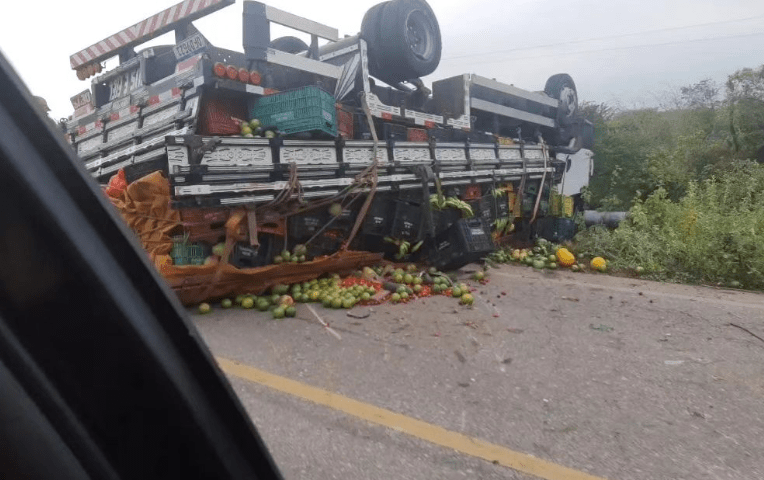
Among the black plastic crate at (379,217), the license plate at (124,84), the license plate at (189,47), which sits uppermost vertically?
the license plate at (189,47)

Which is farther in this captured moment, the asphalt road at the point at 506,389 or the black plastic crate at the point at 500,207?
the black plastic crate at the point at 500,207

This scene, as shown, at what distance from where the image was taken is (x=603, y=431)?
2555mm

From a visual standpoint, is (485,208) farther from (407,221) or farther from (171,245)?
(171,245)

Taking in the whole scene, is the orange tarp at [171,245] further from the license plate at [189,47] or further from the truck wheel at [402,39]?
the truck wheel at [402,39]

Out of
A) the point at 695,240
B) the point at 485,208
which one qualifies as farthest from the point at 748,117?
the point at 485,208

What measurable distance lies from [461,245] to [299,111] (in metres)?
2.55

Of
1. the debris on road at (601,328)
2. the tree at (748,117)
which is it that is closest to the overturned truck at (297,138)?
the debris on road at (601,328)

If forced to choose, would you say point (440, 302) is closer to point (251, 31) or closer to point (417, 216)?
point (417, 216)

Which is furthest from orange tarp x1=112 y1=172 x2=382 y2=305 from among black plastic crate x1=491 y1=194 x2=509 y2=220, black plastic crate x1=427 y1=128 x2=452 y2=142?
black plastic crate x1=491 y1=194 x2=509 y2=220

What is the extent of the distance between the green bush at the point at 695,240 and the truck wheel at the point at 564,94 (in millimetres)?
3364

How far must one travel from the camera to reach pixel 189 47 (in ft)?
18.8

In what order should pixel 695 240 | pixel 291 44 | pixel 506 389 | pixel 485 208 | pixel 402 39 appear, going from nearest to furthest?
pixel 506 389
pixel 402 39
pixel 695 240
pixel 485 208
pixel 291 44

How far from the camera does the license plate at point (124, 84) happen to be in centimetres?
642

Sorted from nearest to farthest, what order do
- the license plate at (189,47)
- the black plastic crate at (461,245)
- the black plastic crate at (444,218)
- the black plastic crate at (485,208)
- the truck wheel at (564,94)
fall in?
the license plate at (189,47) < the black plastic crate at (461,245) < the black plastic crate at (444,218) < the black plastic crate at (485,208) < the truck wheel at (564,94)
